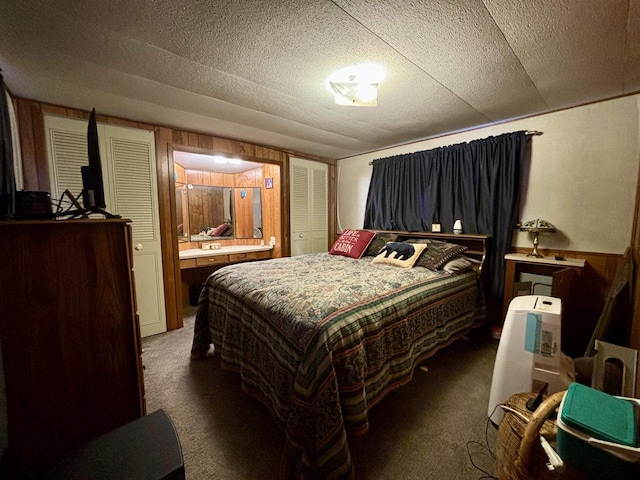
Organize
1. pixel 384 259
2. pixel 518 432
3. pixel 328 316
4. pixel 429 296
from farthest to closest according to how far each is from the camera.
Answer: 1. pixel 384 259
2. pixel 429 296
3. pixel 328 316
4. pixel 518 432

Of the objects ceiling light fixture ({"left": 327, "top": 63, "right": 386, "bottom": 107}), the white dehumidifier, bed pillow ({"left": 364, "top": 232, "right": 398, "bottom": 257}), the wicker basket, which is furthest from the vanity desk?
the wicker basket

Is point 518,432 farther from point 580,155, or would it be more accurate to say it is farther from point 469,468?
point 580,155

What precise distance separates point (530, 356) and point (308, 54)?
2264mm

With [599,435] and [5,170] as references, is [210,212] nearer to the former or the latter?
[5,170]

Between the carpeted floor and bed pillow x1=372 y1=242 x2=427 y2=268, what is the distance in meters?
0.91

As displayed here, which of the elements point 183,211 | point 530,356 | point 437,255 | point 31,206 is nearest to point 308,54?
point 31,206

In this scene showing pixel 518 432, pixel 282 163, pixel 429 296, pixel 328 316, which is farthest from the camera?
pixel 282 163

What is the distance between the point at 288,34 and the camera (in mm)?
1397

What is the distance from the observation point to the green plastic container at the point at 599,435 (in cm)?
73

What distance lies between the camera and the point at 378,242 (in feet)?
10.6

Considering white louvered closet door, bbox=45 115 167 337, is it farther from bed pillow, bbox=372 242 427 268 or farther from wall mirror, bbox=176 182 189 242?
bed pillow, bbox=372 242 427 268

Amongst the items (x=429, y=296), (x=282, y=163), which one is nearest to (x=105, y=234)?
(x=429, y=296)

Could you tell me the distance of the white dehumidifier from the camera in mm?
1453

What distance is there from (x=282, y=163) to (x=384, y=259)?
2157mm
